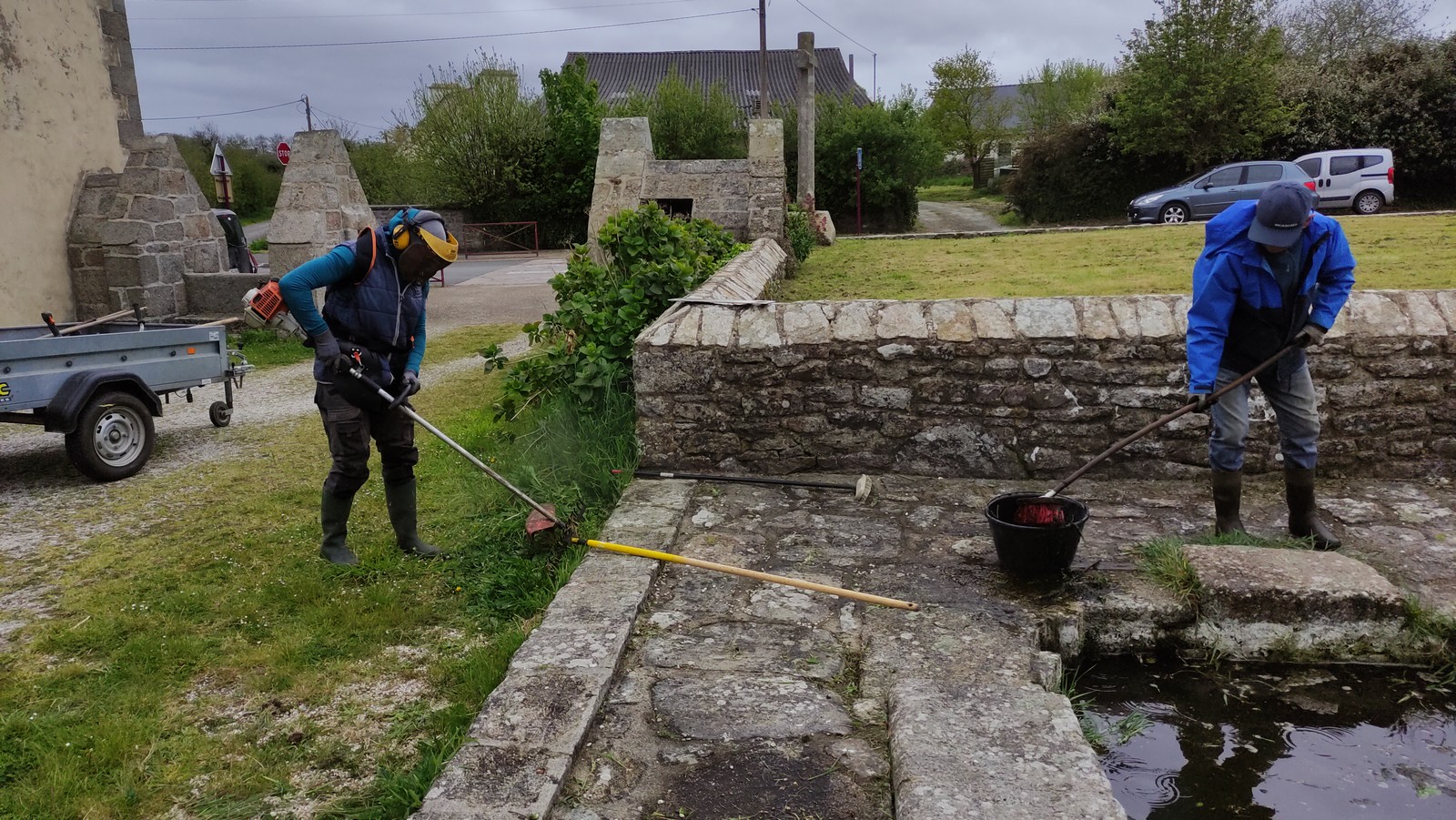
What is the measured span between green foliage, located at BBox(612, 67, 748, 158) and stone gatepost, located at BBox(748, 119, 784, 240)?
18.1 m

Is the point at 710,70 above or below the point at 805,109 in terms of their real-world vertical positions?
above

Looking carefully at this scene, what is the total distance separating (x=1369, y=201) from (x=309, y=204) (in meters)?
20.2

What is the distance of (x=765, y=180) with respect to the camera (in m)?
10.8

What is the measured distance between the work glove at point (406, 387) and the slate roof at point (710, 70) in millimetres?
38854

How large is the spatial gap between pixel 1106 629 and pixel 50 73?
11.4 meters

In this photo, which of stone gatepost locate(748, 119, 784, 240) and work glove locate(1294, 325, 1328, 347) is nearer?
work glove locate(1294, 325, 1328, 347)

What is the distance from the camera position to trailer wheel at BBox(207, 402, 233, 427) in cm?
756

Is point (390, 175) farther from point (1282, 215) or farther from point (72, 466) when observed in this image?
point (1282, 215)

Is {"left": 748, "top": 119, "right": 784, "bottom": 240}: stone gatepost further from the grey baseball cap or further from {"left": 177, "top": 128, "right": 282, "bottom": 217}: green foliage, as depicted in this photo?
{"left": 177, "top": 128, "right": 282, "bottom": 217}: green foliage

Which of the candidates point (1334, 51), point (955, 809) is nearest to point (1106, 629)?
point (955, 809)

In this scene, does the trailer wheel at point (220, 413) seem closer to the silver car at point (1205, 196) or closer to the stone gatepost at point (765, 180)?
the stone gatepost at point (765, 180)

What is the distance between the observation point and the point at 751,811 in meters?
2.65

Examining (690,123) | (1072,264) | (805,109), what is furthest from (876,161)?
(1072,264)

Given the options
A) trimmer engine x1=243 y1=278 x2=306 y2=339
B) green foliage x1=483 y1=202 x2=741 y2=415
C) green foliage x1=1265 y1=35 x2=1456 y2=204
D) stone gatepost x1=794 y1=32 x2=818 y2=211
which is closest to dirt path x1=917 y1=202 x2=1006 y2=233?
stone gatepost x1=794 y1=32 x2=818 y2=211
